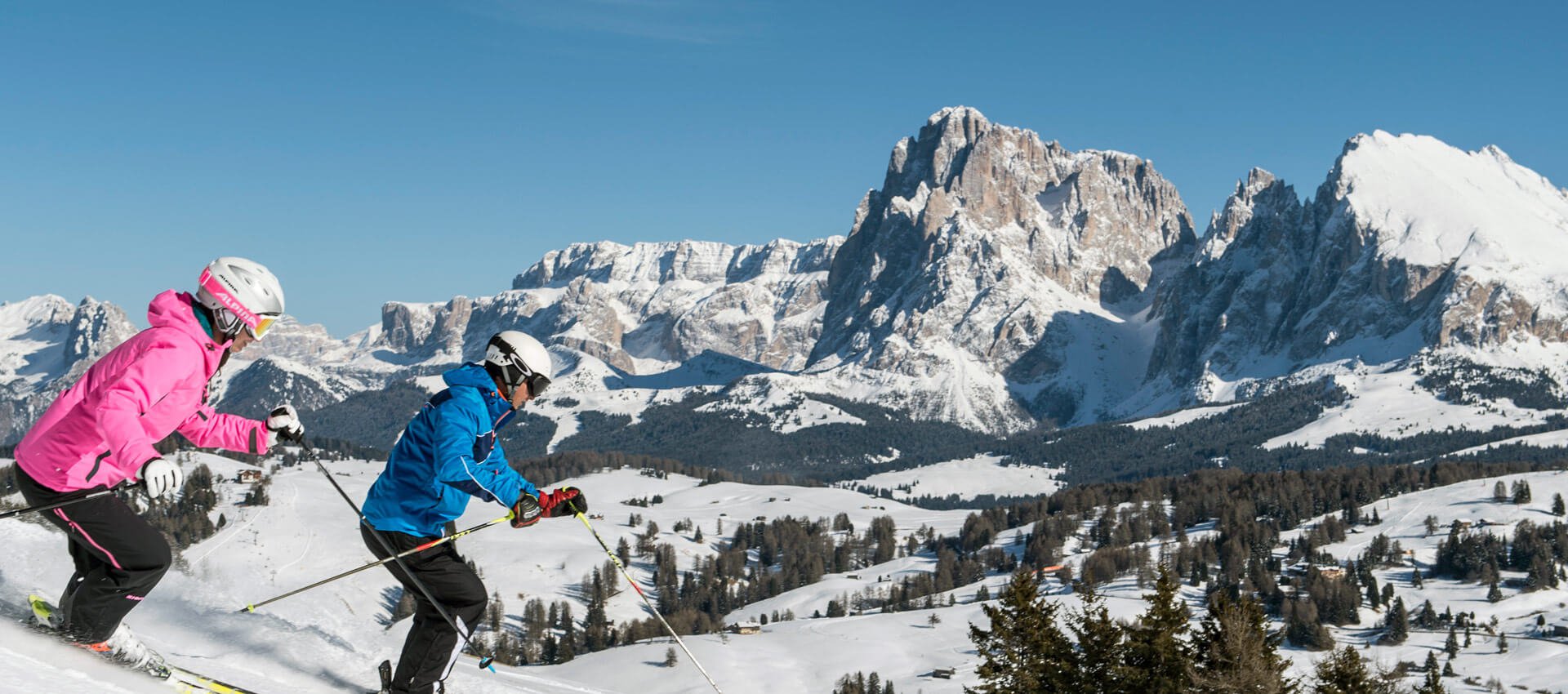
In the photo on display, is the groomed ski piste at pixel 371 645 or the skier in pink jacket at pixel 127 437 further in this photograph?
the groomed ski piste at pixel 371 645

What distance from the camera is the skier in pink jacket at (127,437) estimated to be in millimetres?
10125

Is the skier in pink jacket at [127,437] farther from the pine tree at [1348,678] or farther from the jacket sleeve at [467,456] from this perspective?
the pine tree at [1348,678]

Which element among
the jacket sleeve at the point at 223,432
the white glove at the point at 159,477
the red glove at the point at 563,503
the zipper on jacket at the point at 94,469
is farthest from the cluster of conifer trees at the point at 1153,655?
the zipper on jacket at the point at 94,469

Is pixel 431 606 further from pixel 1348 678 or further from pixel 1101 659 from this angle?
pixel 1348 678

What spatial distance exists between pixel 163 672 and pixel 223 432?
2269 millimetres

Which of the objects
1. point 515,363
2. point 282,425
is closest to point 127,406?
point 282,425

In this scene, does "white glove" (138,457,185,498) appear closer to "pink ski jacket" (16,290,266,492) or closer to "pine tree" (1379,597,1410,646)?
"pink ski jacket" (16,290,266,492)

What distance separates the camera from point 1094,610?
136 ft

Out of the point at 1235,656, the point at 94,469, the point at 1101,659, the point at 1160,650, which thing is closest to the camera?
the point at 94,469

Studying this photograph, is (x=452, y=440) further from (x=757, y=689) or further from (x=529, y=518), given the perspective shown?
(x=757, y=689)

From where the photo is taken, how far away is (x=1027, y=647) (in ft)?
136

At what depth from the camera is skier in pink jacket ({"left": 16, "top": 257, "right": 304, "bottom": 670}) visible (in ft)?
33.2

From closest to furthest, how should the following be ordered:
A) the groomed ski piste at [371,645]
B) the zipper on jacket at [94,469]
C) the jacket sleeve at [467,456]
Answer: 1. the zipper on jacket at [94,469]
2. the jacket sleeve at [467,456]
3. the groomed ski piste at [371,645]

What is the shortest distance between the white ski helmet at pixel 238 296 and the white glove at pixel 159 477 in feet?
4.91
